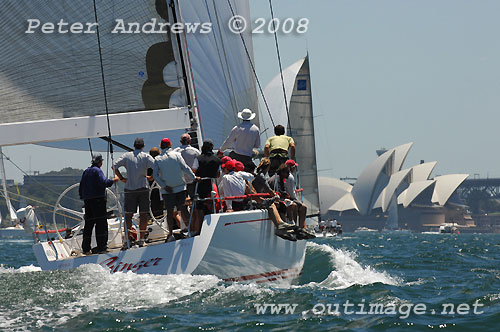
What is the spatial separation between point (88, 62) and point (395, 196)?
86801mm

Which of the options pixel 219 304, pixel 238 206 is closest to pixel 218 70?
pixel 238 206

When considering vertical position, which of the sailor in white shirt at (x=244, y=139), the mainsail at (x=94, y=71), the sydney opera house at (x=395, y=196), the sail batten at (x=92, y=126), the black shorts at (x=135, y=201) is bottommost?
the sydney opera house at (x=395, y=196)

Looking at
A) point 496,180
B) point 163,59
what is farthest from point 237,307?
point 496,180

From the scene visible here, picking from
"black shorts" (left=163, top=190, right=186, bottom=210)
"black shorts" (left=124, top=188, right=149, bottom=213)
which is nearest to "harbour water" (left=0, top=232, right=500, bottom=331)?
"black shorts" (left=124, top=188, right=149, bottom=213)

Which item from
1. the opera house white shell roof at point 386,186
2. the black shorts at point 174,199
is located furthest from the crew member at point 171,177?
the opera house white shell roof at point 386,186

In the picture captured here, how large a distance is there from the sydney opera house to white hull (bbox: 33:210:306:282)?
74819 mm

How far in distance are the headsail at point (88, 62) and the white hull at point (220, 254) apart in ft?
5.99

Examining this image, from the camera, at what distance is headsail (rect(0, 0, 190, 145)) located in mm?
9258

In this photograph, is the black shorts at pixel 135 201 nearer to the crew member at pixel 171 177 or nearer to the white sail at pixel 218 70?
the crew member at pixel 171 177

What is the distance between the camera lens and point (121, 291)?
7.10m

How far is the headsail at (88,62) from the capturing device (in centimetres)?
926

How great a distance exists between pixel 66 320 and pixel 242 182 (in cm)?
304

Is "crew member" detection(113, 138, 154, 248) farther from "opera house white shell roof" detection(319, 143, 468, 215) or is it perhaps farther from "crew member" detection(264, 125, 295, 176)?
"opera house white shell roof" detection(319, 143, 468, 215)

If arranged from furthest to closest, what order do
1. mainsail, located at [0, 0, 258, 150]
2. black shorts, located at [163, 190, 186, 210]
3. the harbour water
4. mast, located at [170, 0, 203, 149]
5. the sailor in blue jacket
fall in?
1. mast, located at [170, 0, 203, 149]
2. mainsail, located at [0, 0, 258, 150]
3. the sailor in blue jacket
4. black shorts, located at [163, 190, 186, 210]
5. the harbour water
